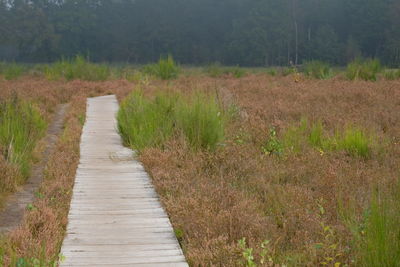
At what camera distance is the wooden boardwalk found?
14.1 ft

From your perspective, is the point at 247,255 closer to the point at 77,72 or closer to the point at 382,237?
the point at 382,237

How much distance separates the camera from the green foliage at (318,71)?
20.6 meters

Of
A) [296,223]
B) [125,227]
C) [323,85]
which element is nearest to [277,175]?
[296,223]

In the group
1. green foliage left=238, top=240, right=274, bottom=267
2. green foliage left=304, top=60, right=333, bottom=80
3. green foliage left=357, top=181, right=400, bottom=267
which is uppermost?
green foliage left=357, top=181, right=400, bottom=267

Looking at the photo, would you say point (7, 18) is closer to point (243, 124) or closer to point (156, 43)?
point (156, 43)

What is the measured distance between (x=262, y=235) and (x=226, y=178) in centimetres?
201

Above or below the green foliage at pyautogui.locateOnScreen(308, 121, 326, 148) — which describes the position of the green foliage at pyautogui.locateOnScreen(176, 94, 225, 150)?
above

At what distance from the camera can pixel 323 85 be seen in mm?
16781

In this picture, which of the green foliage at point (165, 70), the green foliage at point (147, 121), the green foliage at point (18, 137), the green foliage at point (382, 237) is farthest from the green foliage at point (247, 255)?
the green foliage at point (165, 70)

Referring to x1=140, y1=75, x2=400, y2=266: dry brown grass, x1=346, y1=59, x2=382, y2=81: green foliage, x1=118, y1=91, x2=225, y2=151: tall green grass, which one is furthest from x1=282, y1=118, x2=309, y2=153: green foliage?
x1=346, y1=59, x2=382, y2=81: green foliage

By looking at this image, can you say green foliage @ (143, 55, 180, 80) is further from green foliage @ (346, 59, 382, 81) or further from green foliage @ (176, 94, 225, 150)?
green foliage @ (176, 94, 225, 150)

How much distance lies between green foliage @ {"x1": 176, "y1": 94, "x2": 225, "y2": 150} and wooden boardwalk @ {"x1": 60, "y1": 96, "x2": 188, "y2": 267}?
875 millimetres

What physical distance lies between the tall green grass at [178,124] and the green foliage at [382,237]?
163 inches

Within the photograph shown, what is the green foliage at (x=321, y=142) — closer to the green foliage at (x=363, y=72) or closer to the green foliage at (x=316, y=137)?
the green foliage at (x=316, y=137)
